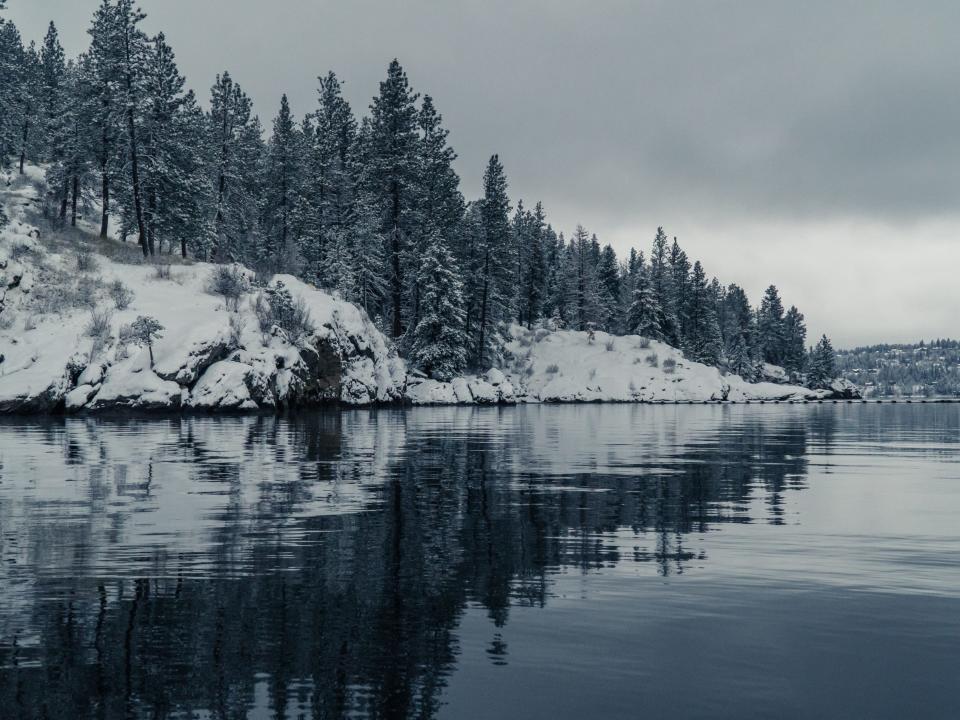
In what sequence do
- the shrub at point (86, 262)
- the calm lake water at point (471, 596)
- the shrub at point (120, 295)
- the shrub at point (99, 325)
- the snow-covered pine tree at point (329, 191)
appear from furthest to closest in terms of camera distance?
the snow-covered pine tree at point (329, 191) → the shrub at point (86, 262) → the shrub at point (120, 295) → the shrub at point (99, 325) → the calm lake water at point (471, 596)

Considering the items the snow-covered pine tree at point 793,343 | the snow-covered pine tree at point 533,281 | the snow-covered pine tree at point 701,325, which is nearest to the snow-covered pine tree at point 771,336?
the snow-covered pine tree at point 793,343

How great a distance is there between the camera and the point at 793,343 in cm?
14612

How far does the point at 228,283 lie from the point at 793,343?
Result: 397 ft

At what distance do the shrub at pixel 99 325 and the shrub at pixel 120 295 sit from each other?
5.45 ft

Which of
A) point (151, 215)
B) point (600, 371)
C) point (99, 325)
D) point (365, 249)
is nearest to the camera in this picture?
point (99, 325)

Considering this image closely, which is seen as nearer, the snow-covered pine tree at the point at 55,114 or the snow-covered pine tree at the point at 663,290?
the snow-covered pine tree at the point at 55,114

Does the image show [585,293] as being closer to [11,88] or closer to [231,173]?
[231,173]

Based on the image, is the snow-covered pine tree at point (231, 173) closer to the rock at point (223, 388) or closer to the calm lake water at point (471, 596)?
the rock at point (223, 388)

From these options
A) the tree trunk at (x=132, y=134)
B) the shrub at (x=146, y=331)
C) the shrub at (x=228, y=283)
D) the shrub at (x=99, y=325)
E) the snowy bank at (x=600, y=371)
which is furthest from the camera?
the snowy bank at (x=600, y=371)

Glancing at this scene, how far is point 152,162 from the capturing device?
57.5 m

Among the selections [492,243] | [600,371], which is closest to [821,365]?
[600,371]

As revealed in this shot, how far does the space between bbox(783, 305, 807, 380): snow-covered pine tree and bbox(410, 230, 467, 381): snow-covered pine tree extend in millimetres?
95148

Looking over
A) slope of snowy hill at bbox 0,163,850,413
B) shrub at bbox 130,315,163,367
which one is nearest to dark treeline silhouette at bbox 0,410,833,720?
slope of snowy hill at bbox 0,163,850,413

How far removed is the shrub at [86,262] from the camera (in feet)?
156
